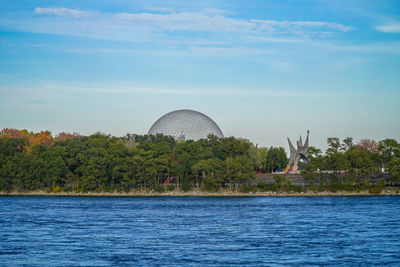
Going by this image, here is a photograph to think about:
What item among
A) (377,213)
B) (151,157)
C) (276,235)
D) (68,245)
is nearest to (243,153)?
(151,157)

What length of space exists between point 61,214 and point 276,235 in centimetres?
2776

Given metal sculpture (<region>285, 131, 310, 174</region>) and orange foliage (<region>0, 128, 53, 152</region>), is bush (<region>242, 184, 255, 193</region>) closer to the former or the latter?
metal sculpture (<region>285, 131, 310, 174</region>)

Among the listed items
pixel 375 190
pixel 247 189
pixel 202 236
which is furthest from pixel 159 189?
pixel 202 236

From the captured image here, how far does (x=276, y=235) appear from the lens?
45.8 metres

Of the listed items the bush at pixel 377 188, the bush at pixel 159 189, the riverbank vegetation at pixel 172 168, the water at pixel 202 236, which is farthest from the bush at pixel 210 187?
the water at pixel 202 236

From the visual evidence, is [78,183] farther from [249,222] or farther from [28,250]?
[28,250]

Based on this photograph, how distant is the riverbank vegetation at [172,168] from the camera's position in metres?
98.0

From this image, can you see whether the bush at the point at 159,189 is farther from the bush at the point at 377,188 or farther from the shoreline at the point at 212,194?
the bush at the point at 377,188

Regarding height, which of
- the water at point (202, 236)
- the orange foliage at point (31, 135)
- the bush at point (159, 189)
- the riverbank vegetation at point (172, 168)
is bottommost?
the water at point (202, 236)

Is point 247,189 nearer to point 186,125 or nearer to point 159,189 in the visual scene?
point 159,189

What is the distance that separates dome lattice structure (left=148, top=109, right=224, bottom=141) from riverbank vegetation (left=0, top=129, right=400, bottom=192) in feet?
121

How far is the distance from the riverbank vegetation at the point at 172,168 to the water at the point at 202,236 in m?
27.2

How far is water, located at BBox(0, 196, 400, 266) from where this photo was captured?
117 ft

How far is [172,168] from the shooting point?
101500mm
